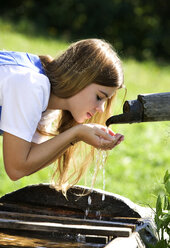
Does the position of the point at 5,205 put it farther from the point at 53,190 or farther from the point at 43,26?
the point at 43,26

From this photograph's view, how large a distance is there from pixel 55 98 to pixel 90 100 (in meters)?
0.22

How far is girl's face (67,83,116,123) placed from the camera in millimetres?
3025

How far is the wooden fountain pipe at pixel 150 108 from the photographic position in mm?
2477

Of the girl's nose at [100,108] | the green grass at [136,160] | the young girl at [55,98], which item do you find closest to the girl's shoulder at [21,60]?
the young girl at [55,98]

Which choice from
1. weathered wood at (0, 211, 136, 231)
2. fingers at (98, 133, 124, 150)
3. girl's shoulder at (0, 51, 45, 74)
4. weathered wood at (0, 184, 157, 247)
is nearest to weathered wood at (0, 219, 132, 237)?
weathered wood at (0, 184, 157, 247)

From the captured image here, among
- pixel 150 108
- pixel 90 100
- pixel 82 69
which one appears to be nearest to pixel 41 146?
pixel 90 100

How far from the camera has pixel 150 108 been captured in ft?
8.19

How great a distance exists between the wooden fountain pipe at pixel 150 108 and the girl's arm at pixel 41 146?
1.06ft

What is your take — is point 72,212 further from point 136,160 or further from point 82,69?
point 136,160

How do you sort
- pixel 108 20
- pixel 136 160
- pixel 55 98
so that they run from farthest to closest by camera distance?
pixel 108 20, pixel 136 160, pixel 55 98

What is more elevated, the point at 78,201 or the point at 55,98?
the point at 55,98

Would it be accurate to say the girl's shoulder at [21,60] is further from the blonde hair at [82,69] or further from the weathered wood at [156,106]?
the weathered wood at [156,106]

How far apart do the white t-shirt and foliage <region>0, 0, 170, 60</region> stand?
427 inches

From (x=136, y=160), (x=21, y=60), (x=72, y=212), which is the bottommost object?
(x=136, y=160)
